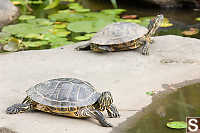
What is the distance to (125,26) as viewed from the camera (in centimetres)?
608

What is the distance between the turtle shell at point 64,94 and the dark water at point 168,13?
4.23 m

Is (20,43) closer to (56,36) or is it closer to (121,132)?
(56,36)

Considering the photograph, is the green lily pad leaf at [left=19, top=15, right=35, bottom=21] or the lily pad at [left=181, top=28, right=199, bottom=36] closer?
the lily pad at [left=181, top=28, right=199, bottom=36]

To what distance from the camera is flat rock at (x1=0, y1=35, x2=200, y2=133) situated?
12.5 ft

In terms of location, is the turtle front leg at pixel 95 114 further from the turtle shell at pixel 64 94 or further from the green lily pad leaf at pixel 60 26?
the green lily pad leaf at pixel 60 26

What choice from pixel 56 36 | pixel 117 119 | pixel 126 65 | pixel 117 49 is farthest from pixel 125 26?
pixel 117 119

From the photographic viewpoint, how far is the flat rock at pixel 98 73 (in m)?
3.82

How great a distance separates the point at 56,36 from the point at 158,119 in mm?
3909

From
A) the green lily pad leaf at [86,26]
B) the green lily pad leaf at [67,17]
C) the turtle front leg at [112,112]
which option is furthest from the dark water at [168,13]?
the turtle front leg at [112,112]

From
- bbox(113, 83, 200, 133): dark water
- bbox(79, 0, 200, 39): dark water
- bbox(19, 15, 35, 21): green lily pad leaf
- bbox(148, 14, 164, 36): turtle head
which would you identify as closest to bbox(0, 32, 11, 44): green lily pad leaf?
bbox(19, 15, 35, 21): green lily pad leaf

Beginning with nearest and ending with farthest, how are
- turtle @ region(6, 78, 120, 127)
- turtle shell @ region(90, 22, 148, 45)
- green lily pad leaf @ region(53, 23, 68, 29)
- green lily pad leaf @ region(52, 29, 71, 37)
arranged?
turtle @ region(6, 78, 120, 127) < turtle shell @ region(90, 22, 148, 45) < green lily pad leaf @ region(52, 29, 71, 37) < green lily pad leaf @ region(53, 23, 68, 29)

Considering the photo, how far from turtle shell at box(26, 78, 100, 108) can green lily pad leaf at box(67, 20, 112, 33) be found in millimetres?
3951

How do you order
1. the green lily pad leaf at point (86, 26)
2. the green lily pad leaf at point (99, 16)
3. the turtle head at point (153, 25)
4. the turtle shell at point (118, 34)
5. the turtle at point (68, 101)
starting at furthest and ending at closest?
the green lily pad leaf at point (99, 16), the green lily pad leaf at point (86, 26), the turtle head at point (153, 25), the turtle shell at point (118, 34), the turtle at point (68, 101)

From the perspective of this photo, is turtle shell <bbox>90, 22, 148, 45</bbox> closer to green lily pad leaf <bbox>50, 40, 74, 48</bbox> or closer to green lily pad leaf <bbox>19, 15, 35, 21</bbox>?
green lily pad leaf <bbox>50, 40, 74, 48</bbox>
